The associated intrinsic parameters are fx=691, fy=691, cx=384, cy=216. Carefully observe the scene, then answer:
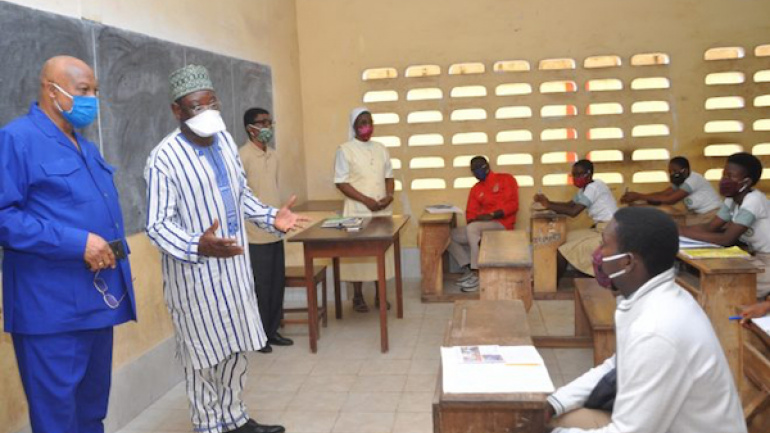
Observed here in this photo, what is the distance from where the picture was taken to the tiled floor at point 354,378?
355cm

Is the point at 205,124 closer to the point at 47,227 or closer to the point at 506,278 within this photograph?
the point at 47,227

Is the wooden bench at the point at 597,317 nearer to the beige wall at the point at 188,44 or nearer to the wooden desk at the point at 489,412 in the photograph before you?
the wooden desk at the point at 489,412

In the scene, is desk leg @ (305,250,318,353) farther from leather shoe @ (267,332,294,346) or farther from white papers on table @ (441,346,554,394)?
white papers on table @ (441,346,554,394)

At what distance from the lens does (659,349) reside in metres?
1.59

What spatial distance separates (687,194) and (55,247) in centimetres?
527

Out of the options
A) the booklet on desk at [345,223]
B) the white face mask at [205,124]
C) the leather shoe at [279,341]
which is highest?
the white face mask at [205,124]

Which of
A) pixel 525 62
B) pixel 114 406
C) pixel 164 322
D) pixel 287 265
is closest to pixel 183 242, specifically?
pixel 114 406

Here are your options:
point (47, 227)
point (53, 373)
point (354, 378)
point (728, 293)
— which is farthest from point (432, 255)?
point (47, 227)

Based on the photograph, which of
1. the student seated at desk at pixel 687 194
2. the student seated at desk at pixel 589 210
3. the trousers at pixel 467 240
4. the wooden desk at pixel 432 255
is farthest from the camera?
the trousers at pixel 467 240

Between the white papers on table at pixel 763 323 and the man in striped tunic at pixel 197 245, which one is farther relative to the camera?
the man in striped tunic at pixel 197 245

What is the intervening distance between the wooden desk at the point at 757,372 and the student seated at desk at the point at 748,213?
1.10 meters

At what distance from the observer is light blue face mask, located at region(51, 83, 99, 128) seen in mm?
2447

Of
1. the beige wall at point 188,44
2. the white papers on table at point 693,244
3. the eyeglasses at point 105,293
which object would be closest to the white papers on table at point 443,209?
the beige wall at point 188,44

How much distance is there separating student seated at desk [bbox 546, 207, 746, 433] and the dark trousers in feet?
10.2
